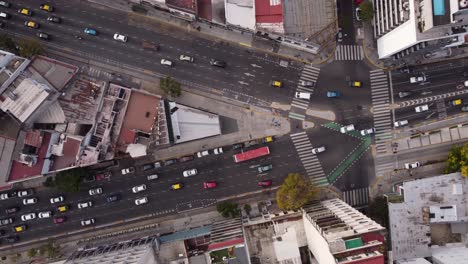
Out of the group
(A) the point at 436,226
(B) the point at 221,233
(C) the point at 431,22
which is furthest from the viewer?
(A) the point at 436,226

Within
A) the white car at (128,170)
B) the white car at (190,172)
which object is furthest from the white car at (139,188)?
the white car at (190,172)

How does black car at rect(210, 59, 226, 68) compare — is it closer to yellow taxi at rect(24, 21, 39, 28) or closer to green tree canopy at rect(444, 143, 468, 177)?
yellow taxi at rect(24, 21, 39, 28)

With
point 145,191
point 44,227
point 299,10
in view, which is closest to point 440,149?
point 299,10

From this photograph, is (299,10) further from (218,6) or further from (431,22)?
(431,22)

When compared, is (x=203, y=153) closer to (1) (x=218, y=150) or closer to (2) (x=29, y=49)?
(1) (x=218, y=150)

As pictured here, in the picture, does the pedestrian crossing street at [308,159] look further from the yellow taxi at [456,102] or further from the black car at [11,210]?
the black car at [11,210]

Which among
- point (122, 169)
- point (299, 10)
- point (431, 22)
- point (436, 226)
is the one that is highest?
point (299, 10)
